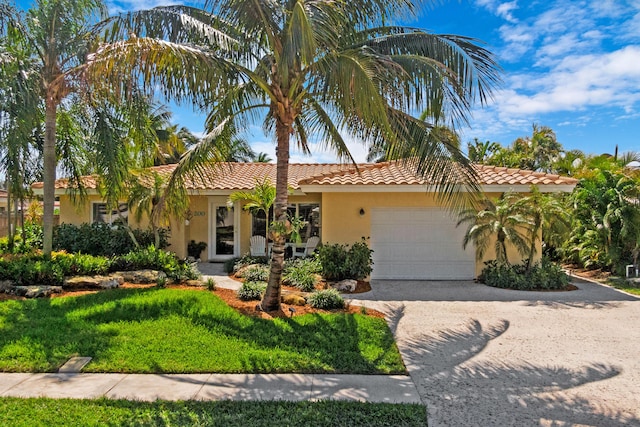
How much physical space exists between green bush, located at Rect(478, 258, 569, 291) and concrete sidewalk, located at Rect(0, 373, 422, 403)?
24.8 feet

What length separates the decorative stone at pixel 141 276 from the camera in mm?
10789

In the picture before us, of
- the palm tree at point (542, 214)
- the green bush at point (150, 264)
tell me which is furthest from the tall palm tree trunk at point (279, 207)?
the palm tree at point (542, 214)

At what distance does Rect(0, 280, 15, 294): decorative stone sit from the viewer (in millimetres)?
9211

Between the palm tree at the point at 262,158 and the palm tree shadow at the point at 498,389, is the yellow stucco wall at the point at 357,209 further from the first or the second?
the palm tree at the point at 262,158

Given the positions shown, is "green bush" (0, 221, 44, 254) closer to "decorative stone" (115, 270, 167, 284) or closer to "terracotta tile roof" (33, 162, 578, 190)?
"terracotta tile roof" (33, 162, 578, 190)

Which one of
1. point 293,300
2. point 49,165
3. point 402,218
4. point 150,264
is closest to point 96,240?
point 150,264

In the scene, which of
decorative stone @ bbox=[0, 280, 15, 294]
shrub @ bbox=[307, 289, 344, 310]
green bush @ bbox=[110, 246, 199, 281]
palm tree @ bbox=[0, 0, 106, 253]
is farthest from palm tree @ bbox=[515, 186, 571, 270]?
decorative stone @ bbox=[0, 280, 15, 294]

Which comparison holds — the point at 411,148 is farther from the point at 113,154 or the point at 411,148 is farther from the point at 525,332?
the point at 113,154

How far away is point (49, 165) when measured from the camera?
35.0 feet

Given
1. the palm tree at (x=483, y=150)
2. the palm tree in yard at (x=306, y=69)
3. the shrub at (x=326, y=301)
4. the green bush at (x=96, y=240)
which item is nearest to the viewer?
the palm tree in yard at (x=306, y=69)

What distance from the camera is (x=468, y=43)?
7484mm

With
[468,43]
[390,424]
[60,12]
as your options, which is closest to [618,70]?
[468,43]

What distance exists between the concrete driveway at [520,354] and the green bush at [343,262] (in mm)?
1007

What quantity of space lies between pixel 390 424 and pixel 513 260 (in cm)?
1010
